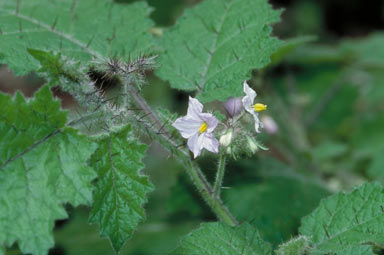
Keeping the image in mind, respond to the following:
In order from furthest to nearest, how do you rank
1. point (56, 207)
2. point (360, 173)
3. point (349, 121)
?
1. point (349, 121)
2. point (360, 173)
3. point (56, 207)

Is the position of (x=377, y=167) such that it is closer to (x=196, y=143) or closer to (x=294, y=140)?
(x=294, y=140)

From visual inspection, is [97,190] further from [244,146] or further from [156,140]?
[244,146]

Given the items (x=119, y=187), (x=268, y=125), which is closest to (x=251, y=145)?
(x=119, y=187)

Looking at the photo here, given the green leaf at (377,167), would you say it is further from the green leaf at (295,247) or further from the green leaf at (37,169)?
the green leaf at (37,169)

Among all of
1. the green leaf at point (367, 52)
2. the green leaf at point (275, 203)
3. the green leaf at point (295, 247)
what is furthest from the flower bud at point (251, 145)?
the green leaf at point (367, 52)

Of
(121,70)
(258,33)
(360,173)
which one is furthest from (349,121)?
(121,70)

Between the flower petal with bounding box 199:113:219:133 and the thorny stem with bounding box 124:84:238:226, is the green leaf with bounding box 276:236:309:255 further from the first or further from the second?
the flower petal with bounding box 199:113:219:133
